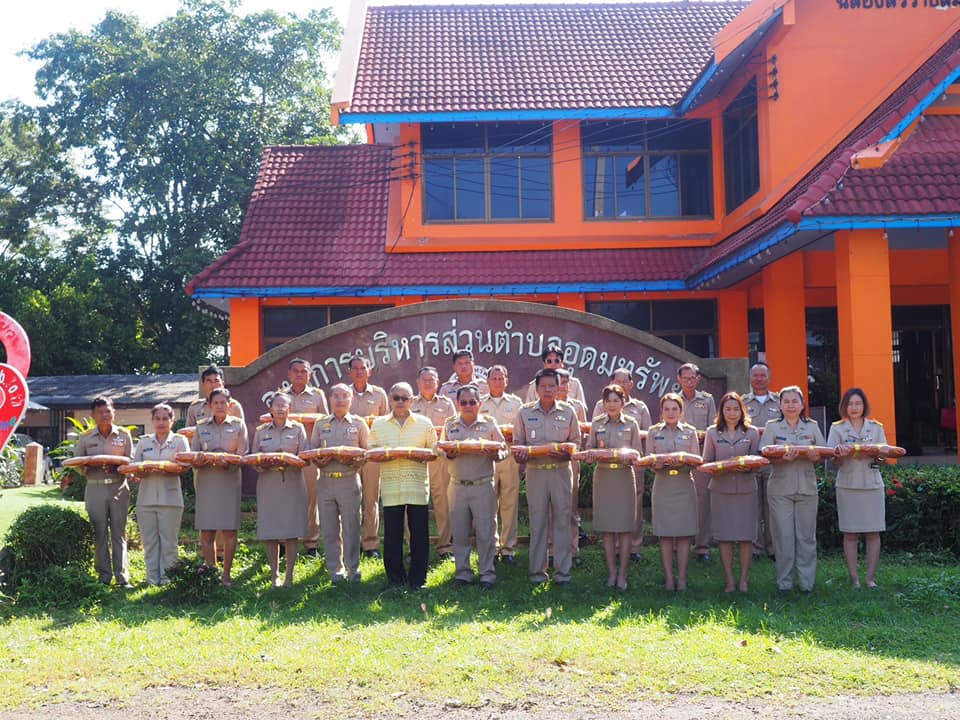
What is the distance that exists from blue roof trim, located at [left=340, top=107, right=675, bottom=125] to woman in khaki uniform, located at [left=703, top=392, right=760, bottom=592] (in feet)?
26.3

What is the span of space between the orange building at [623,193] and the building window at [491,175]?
0.10 ft

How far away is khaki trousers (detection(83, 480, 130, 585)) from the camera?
8.30 m

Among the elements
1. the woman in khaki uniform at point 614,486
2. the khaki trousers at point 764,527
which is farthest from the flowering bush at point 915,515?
the woman in khaki uniform at point 614,486

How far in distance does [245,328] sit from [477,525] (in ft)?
27.1

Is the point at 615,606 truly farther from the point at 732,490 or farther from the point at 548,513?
the point at 732,490

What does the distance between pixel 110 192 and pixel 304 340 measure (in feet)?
77.8

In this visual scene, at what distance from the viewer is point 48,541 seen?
816 cm

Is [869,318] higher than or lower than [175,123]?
lower

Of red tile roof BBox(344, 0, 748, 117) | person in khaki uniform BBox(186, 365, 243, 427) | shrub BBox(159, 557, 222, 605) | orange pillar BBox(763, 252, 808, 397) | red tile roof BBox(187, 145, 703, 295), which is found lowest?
shrub BBox(159, 557, 222, 605)

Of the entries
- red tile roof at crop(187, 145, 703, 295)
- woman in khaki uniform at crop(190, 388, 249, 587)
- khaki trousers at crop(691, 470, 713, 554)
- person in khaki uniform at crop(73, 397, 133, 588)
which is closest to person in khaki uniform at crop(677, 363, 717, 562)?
khaki trousers at crop(691, 470, 713, 554)

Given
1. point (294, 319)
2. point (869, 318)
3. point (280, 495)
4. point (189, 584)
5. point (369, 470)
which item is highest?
point (294, 319)

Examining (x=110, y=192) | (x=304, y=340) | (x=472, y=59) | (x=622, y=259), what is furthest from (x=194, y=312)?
(x=304, y=340)

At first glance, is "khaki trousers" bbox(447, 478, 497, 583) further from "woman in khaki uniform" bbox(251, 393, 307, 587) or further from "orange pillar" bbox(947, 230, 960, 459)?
"orange pillar" bbox(947, 230, 960, 459)

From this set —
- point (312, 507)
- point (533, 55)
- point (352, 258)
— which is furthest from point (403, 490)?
point (533, 55)
